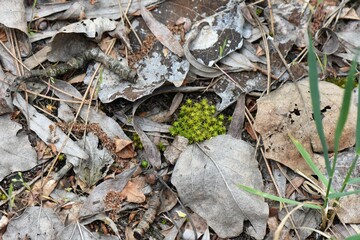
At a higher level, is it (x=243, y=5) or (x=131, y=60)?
(x=243, y=5)

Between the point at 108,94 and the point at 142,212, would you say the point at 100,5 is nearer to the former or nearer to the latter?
the point at 108,94

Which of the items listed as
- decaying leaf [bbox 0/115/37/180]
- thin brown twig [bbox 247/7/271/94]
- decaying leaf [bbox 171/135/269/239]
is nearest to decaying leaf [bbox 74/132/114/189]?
decaying leaf [bbox 0/115/37/180]

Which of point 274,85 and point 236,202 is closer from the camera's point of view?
point 236,202

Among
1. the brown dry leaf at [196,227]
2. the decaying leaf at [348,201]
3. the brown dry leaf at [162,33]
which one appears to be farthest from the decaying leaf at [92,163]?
the decaying leaf at [348,201]

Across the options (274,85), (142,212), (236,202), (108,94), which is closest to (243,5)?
(274,85)

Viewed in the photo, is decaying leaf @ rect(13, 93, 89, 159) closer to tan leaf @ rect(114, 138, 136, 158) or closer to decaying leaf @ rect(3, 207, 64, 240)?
tan leaf @ rect(114, 138, 136, 158)
